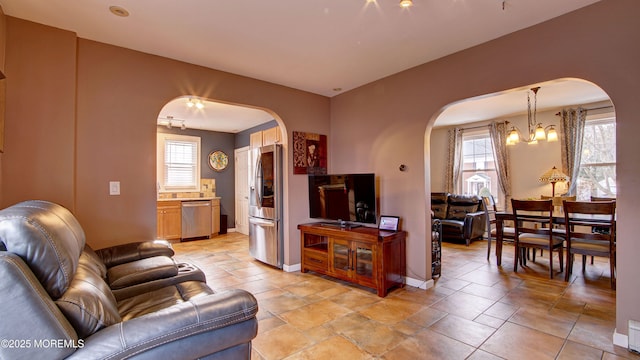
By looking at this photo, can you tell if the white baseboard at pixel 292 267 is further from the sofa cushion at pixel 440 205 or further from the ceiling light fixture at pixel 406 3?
the sofa cushion at pixel 440 205

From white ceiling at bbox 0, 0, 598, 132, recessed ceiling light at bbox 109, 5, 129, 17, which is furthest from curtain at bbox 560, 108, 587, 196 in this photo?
recessed ceiling light at bbox 109, 5, 129, 17

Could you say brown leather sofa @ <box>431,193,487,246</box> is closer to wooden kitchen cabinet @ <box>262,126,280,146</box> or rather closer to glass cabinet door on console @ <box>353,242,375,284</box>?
glass cabinet door on console @ <box>353,242,375,284</box>

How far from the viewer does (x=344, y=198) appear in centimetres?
388

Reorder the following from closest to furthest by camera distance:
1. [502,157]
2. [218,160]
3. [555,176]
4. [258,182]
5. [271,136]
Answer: [258,182] < [555,176] < [271,136] < [502,157] < [218,160]

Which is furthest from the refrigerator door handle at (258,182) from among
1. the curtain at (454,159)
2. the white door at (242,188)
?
the curtain at (454,159)

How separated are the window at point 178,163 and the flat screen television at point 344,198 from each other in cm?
420

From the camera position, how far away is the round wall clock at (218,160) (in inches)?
297

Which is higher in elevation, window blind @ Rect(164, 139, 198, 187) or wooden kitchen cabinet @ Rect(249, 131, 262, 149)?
wooden kitchen cabinet @ Rect(249, 131, 262, 149)

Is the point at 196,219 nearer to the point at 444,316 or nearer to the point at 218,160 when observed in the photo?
the point at 218,160

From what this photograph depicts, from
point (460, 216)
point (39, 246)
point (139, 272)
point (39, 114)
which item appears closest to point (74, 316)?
point (39, 246)

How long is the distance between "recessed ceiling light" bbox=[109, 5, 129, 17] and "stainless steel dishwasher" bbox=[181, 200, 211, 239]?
15.4 ft

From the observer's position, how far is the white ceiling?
7.64 ft

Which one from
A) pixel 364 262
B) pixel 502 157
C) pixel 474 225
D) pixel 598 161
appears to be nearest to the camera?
pixel 364 262

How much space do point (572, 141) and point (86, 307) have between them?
7.11 m
